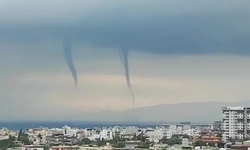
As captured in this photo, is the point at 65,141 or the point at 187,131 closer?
the point at 65,141

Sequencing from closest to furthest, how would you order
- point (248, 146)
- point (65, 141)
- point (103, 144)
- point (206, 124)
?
1. point (248, 146)
2. point (103, 144)
3. point (65, 141)
4. point (206, 124)

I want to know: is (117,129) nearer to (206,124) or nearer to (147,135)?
(147,135)

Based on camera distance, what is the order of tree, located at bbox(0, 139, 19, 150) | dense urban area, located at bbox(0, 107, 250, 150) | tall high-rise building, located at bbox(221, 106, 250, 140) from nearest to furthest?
1. tree, located at bbox(0, 139, 19, 150)
2. dense urban area, located at bbox(0, 107, 250, 150)
3. tall high-rise building, located at bbox(221, 106, 250, 140)

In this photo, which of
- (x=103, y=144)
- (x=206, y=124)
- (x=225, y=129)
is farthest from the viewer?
(x=206, y=124)

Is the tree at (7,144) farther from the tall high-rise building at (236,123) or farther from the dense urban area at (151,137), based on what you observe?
the tall high-rise building at (236,123)

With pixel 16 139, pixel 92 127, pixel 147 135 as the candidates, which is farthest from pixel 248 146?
pixel 92 127

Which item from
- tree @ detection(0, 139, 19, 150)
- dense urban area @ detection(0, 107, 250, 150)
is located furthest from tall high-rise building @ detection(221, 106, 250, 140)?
tree @ detection(0, 139, 19, 150)

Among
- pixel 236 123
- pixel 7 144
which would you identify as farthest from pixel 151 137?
pixel 7 144

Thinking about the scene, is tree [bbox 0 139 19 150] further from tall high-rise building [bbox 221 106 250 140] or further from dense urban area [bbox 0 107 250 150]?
tall high-rise building [bbox 221 106 250 140]
